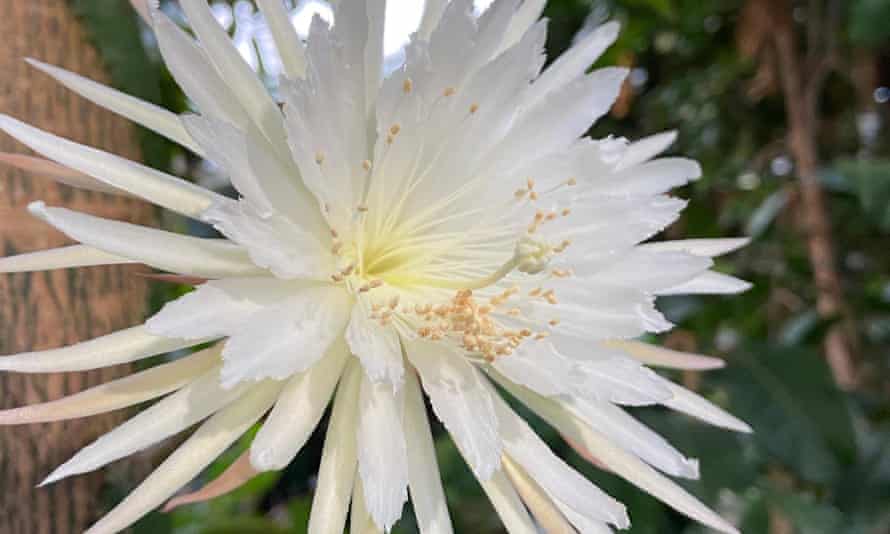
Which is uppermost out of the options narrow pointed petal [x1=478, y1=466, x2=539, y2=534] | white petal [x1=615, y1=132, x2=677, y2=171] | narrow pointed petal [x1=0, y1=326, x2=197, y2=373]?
white petal [x1=615, y1=132, x2=677, y2=171]

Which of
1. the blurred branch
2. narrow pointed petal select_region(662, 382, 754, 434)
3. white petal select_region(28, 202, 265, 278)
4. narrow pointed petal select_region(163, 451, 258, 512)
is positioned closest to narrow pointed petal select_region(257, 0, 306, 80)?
white petal select_region(28, 202, 265, 278)

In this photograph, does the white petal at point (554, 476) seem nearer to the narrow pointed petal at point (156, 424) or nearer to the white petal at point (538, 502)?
the white petal at point (538, 502)

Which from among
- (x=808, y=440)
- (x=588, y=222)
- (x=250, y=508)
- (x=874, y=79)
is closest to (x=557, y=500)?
(x=588, y=222)

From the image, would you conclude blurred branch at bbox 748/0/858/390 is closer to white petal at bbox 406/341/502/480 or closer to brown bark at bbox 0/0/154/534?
white petal at bbox 406/341/502/480

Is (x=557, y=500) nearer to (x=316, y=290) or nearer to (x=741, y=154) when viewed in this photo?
(x=316, y=290)

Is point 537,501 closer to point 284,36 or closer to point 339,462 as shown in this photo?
point 339,462

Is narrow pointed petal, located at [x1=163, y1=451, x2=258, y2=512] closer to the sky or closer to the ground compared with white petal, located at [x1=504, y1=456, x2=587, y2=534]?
closer to the sky

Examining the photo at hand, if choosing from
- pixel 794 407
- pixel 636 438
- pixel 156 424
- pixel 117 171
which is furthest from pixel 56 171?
pixel 794 407

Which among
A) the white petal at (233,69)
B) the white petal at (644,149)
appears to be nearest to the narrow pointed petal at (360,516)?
the white petal at (233,69)
